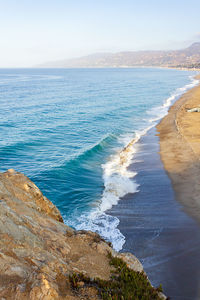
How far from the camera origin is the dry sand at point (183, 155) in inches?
632

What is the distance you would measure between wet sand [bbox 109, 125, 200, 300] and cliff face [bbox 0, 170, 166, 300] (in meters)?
2.60

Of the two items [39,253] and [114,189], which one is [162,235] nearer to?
[114,189]

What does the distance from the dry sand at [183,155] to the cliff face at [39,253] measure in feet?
25.5

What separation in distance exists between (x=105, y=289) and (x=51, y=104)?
154 ft

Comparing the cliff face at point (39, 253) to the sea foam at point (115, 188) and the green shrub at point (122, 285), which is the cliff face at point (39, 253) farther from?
the sea foam at point (115, 188)

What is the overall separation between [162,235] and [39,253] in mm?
7106

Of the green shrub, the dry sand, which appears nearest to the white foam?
the dry sand

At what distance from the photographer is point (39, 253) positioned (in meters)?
7.07

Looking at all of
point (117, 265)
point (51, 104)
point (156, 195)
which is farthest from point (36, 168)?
point (51, 104)

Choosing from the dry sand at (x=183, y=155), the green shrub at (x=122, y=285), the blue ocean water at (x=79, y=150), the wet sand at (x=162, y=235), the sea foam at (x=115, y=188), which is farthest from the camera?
the blue ocean water at (x=79, y=150)

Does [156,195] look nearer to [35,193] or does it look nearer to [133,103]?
[35,193]

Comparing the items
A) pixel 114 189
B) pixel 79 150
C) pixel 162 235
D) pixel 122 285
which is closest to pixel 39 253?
pixel 122 285

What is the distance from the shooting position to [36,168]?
21.8m

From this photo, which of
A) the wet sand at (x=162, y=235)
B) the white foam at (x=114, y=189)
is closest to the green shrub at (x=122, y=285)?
the wet sand at (x=162, y=235)
